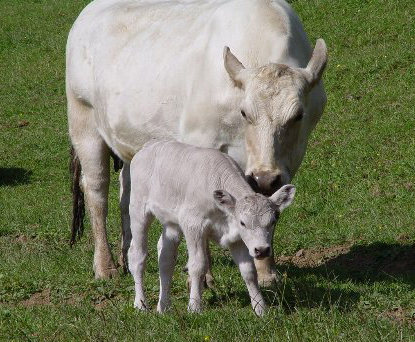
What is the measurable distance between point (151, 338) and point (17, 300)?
8.68 ft

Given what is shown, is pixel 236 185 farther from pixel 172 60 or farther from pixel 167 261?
pixel 172 60

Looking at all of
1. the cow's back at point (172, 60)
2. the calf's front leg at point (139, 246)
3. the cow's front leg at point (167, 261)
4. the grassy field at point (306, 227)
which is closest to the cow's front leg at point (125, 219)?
the grassy field at point (306, 227)

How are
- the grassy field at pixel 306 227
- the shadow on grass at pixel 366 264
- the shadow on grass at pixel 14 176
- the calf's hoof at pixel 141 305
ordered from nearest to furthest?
the grassy field at pixel 306 227 < the calf's hoof at pixel 141 305 < the shadow on grass at pixel 366 264 < the shadow on grass at pixel 14 176

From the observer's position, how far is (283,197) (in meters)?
6.18

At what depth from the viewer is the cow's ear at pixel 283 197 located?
20.3ft

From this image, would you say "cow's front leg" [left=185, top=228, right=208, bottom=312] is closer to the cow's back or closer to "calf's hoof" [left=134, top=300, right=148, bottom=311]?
"calf's hoof" [left=134, top=300, right=148, bottom=311]

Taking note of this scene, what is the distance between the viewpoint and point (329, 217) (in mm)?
10531

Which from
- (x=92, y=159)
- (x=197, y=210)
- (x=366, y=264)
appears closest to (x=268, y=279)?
(x=366, y=264)

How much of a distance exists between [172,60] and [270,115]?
1.71 metres

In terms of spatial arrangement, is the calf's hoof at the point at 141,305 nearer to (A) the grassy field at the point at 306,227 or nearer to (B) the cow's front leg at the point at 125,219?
(A) the grassy field at the point at 306,227

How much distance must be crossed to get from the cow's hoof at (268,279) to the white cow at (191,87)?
0.02 meters

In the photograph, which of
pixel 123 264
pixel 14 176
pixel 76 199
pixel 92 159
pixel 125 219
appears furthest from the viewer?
pixel 14 176

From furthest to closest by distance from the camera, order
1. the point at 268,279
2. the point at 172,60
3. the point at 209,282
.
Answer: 1. the point at 172,60
2. the point at 268,279
3. the point at 209,282

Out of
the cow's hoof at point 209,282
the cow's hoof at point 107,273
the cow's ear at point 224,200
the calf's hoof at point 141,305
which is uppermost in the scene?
the cow's ear at point 224,200
